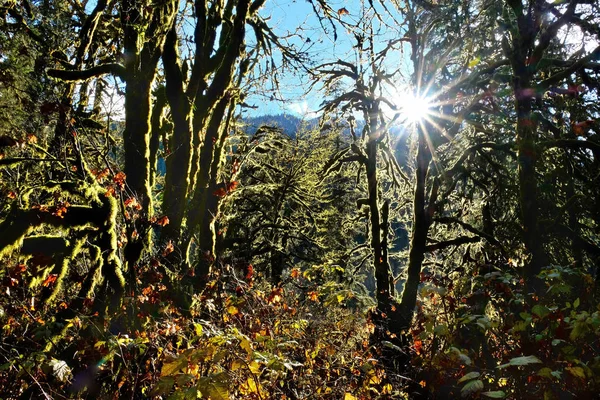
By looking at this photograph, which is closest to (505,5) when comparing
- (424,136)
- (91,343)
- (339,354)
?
(424,136)

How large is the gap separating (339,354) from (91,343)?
311 centimetres

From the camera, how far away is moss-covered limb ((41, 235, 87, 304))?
12.1 ft

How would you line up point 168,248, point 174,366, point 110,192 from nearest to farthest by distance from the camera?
point 174,366
point 110,192
point 168,248

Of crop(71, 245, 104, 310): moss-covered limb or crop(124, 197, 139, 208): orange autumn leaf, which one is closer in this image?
crop(71, 245, 104, 310): moss-covered limb

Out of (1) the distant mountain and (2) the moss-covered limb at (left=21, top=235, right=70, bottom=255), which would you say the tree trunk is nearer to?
(1) the distant mountain

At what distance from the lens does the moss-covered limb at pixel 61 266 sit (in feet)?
12.1

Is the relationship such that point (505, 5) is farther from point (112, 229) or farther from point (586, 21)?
point (112, 229)

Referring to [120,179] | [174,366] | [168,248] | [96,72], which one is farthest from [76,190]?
[174,366]

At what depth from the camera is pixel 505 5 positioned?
18.6 feet

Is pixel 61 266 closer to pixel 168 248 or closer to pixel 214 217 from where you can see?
pixel 168 248

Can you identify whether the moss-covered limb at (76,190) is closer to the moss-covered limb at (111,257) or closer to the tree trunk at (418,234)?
the moss-covered limb at (111,257)

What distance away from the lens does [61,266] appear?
3.85 m

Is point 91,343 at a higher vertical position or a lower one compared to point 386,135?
lower

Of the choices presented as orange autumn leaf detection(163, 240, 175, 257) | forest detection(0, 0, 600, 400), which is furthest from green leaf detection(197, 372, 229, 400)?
orange autumn leaf detection(163, 240, 175, 257)
